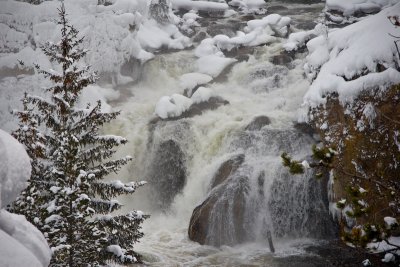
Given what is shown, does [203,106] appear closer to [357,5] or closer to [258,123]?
[258,123]

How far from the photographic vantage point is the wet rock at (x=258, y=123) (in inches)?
559

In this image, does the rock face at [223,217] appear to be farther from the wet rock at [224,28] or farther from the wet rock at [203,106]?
the wet rock at [224,28]

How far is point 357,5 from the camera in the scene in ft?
74.2

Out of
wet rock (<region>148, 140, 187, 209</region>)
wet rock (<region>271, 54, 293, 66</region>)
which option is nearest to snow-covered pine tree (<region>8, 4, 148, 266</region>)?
wet rock (<region>148, 140, 187, 209</region>)

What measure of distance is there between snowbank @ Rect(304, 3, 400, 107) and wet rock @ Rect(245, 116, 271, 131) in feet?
6.14

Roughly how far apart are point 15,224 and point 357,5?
24.3 m

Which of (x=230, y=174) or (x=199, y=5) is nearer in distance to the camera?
(x=230, y=174)

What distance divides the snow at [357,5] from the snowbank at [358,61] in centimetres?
1031

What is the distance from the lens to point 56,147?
7188 mm

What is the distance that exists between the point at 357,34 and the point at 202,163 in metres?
7.33

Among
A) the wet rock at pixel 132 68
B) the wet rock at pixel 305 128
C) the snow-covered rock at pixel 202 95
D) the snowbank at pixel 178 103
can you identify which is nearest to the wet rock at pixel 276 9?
the wet rock at pixel 132 68

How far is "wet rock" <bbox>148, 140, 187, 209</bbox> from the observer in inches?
586

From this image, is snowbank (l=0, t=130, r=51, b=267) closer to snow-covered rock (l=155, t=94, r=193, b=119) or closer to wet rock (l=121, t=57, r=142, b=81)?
snow-covered rock (l=155, t=94, r=193, b=119)

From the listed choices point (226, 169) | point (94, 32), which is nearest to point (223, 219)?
point (226, 169)
